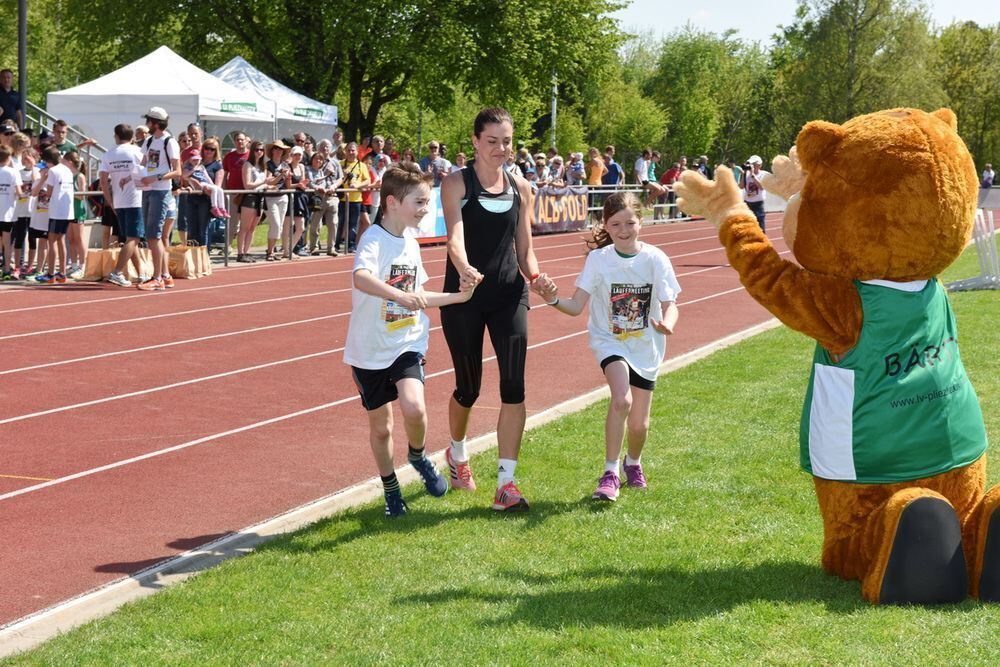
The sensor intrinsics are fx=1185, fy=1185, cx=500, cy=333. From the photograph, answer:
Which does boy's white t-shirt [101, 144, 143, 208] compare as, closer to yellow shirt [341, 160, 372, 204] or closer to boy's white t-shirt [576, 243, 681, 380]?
yellow shirt [341, 160, 372, 204]

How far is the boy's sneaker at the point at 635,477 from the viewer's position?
21.8 ft

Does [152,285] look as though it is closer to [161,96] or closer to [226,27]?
[161,96]

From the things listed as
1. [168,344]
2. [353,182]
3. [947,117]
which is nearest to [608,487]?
[947,117]

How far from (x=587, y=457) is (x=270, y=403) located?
2982mm

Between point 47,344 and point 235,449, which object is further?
point 47,344

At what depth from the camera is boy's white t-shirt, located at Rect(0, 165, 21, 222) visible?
15438mm

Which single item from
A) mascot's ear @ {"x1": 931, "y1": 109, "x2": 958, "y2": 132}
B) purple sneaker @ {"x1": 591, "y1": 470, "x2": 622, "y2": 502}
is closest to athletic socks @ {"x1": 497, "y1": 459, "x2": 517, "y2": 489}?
purple sneaker @ {"x1": 591, "y1": 470, "x2": 622, "y2": 502}

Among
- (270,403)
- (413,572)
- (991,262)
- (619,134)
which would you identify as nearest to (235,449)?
(270,403)

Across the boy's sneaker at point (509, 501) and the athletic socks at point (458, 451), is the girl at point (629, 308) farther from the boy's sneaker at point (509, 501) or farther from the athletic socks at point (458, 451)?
the athletic socks at point (458, 451)

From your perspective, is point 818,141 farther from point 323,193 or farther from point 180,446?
point 323,193

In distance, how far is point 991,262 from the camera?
17188mm

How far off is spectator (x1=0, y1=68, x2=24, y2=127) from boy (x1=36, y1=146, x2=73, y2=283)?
240 inches

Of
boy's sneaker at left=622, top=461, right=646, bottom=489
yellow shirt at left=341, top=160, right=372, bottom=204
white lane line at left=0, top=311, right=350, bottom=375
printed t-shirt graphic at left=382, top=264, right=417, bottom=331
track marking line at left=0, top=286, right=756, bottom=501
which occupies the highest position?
yellow shirt at left=341, top=160, right=372, bottom=204

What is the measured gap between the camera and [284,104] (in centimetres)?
2828
